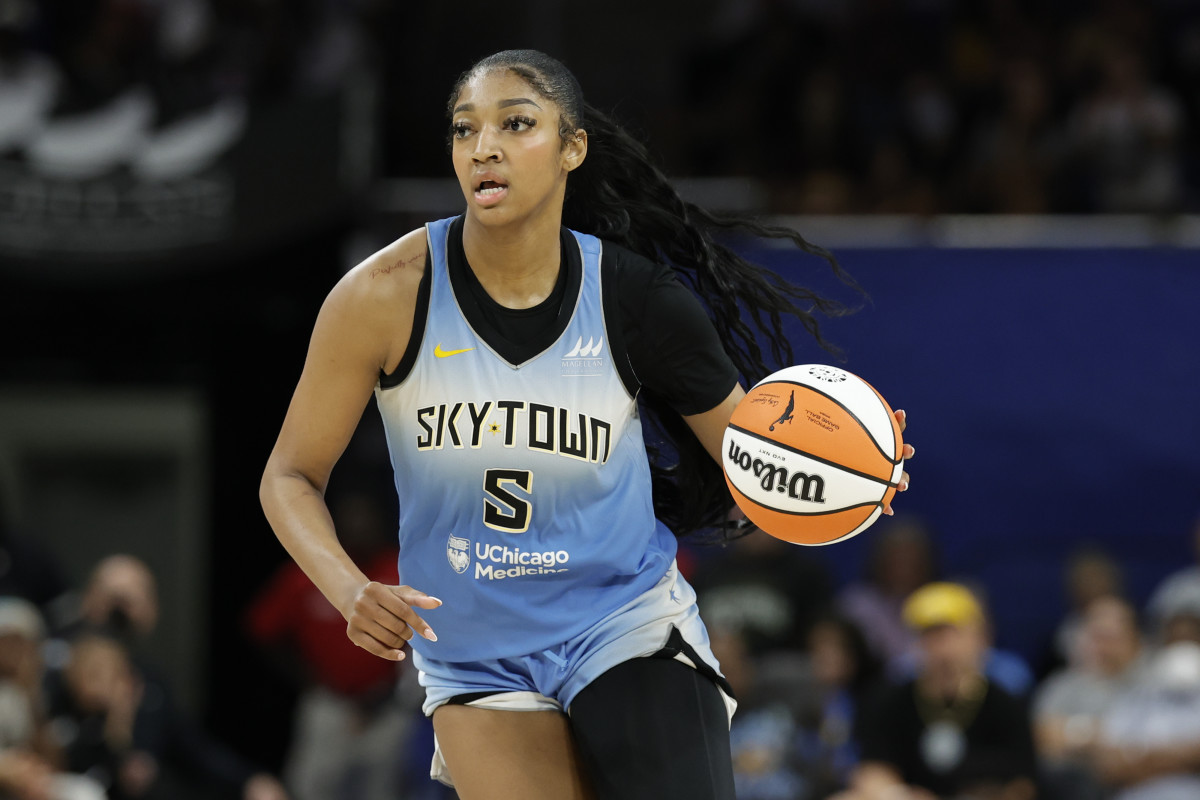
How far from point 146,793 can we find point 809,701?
3285 millimetres

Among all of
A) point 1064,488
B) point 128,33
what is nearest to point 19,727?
point 128,33

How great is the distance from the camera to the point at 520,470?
368 centimetres

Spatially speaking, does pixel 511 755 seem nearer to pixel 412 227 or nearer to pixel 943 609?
pixel 943 609

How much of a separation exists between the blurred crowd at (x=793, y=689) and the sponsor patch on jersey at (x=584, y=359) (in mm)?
4049

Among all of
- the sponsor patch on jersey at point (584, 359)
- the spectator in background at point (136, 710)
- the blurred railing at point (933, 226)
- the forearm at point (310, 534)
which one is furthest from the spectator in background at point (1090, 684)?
the forearm at point (310, 534)

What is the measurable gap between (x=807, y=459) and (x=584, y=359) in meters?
0.59

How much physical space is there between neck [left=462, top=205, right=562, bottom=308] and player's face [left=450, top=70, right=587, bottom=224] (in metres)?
0.05

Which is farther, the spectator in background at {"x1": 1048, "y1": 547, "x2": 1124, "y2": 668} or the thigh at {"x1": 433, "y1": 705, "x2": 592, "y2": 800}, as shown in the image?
the spectator in background at {"x1": 1048, "y1": 547, "x2": 1124, "y2": 668}

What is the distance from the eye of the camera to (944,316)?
31.8ft

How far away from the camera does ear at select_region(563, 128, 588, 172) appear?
151 inches

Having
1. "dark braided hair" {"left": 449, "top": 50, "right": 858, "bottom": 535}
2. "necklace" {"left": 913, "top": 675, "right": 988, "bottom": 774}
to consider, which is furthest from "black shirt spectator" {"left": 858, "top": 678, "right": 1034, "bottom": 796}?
"dark braided hair" {"left": 449, "top": 50, "right": 858, "bottom": 535}

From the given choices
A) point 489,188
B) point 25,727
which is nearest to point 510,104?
point 489,188

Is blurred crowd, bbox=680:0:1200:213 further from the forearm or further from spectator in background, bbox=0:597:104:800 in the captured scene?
the forearm

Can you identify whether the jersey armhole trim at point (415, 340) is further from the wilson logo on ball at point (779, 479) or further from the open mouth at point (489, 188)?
the wilson logo on ball at point (779, 479)
